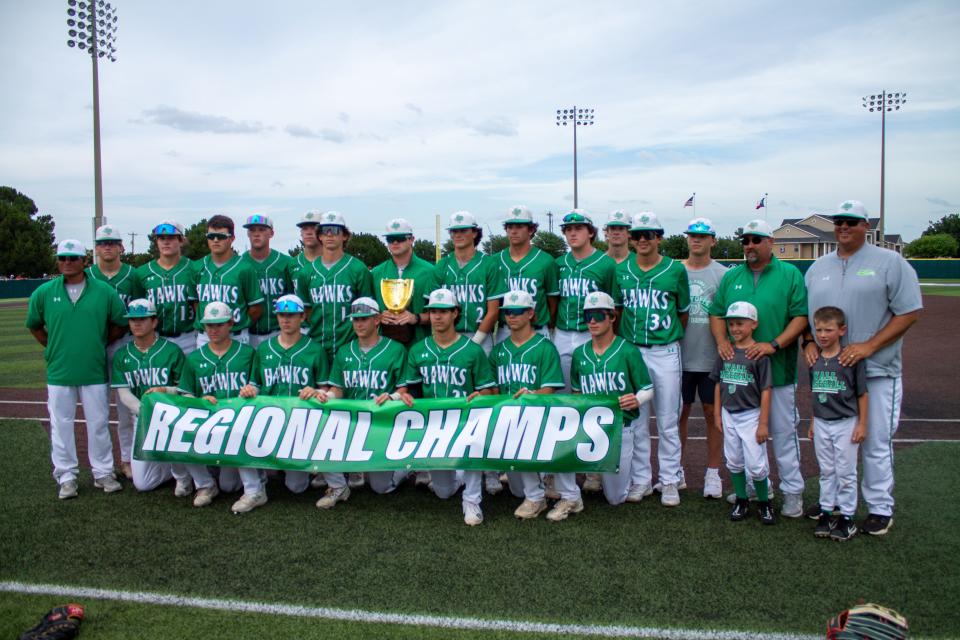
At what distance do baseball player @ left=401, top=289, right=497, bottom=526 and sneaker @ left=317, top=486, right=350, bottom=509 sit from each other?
1.08 m

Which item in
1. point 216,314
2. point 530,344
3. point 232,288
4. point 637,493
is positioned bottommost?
point 637,493

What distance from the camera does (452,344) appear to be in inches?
234

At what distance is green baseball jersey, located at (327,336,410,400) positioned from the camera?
19.8 feet

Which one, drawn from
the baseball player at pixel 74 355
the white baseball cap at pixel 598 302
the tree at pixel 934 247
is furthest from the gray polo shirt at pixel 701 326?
the tree at pixel 934 247

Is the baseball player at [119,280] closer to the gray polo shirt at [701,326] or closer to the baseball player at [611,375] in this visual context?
the baseball player at [611,375]

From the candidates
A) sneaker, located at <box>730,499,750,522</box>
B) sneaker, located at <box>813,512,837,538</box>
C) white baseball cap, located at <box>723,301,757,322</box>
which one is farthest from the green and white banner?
sneaker, located at <box>813,512,837,538</box>

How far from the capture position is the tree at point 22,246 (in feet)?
190

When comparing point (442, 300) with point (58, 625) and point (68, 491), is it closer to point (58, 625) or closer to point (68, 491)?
point (58, 625)

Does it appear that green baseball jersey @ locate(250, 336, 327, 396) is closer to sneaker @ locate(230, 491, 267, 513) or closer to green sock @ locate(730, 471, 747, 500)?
sneaker @ locate(230, 491, 267, 513)

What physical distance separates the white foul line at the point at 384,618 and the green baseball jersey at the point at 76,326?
7.28 feet

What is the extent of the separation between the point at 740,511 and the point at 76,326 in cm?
580

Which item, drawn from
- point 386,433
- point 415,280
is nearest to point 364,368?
point 386,433

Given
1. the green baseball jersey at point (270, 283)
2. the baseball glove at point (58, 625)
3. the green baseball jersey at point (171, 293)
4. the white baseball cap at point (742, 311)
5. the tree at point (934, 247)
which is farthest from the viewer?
the tree at point (934, 247)

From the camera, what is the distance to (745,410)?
17.9ft
